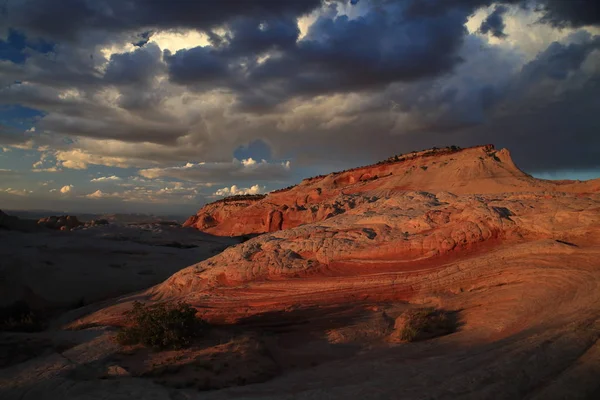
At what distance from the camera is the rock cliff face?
2570 cm

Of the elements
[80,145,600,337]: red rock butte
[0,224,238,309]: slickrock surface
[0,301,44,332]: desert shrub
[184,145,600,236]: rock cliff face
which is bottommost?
[0,301,44,332]: desert shrub

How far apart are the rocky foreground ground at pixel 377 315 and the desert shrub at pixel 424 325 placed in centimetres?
19

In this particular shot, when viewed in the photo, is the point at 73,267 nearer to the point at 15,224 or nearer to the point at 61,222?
the point at 15,224

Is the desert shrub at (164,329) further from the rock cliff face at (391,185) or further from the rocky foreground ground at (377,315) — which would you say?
the rock cliff face at (391,185)

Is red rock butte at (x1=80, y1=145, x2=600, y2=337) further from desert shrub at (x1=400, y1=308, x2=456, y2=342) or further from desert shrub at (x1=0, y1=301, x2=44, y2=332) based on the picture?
desert shrub at (x1=0, y1=301, x2=44, y2=332)

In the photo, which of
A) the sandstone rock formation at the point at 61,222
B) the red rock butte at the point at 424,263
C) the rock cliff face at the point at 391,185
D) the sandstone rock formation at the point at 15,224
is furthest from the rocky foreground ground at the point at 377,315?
the sandstone rock formation at the point at 61,222

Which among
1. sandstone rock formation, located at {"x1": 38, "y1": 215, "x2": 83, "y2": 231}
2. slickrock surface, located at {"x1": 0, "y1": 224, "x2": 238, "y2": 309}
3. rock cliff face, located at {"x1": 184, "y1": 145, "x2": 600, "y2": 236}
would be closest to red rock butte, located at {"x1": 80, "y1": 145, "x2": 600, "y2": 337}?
slickrock surface, located at {"x1": 0, "y1": 224, "x2": 238, "y2": 309}

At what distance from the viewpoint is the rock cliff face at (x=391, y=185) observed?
25.7m

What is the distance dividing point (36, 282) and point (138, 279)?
3838 millimetres

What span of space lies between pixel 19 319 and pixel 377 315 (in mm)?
10989

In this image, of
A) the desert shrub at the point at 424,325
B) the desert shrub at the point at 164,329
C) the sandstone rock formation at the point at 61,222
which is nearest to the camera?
the desert shrub at the point at 424,325

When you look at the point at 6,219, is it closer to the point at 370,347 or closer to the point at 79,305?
the point at 79,305

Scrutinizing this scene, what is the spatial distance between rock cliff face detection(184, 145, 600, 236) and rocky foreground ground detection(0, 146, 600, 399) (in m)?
8.53

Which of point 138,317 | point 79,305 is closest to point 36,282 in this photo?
point 79,305
